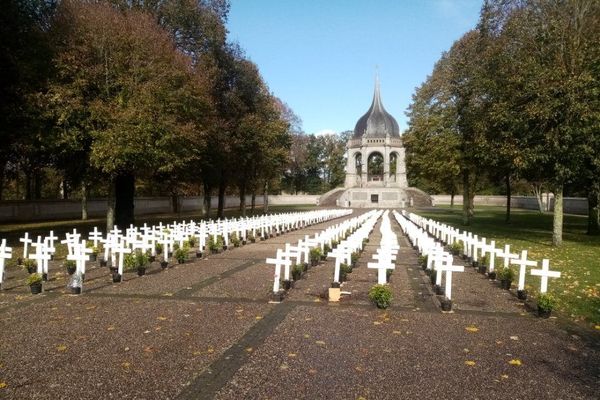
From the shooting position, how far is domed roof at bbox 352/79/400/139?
85562 millimetres

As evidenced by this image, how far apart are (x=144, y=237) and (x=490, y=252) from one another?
9.71 m

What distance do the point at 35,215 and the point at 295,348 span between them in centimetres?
3519

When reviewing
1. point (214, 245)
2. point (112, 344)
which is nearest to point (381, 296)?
point (112, 344)

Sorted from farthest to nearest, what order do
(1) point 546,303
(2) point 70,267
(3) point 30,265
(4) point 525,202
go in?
(4) point 525,202 < (2) point 70,267 < (3) point 30,265 < (1) point 546,303

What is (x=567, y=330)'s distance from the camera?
25.3 feet

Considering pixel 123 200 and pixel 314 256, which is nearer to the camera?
pixel 314 256

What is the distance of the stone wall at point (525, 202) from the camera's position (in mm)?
54397

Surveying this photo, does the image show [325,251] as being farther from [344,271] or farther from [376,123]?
[376,123]

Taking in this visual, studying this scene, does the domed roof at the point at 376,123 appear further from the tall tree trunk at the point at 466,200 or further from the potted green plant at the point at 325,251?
the potted green plant at the point at 325,251

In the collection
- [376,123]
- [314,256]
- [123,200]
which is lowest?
[314,256]

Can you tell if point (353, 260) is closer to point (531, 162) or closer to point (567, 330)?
point (567, 330)

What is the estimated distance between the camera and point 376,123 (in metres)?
86.2

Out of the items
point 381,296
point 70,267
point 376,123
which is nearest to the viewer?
point 381,296

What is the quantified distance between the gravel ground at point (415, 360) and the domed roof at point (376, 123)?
78.6m
